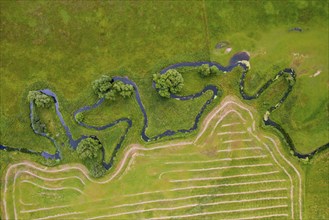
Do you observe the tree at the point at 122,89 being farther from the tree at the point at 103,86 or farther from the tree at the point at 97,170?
the tree at the point at 97,170

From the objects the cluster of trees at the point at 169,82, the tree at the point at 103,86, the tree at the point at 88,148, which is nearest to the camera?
the tree at the point at 88,148

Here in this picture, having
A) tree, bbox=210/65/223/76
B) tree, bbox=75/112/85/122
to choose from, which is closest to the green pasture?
tree, bbox=210/65/223/76

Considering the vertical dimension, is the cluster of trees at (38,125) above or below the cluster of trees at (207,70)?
below

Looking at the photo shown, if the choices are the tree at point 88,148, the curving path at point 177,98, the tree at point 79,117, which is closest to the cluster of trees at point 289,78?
the curving path at point 177,98

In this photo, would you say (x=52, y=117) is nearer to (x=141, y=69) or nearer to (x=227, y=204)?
(x=141, y=69)

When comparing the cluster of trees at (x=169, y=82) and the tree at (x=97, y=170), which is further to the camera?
the tree at (x=97, y=170)

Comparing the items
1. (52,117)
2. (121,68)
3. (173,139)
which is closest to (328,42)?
(173,139)

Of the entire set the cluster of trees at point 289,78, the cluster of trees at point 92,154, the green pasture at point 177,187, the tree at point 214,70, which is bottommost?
the green pasture at point 177,187
